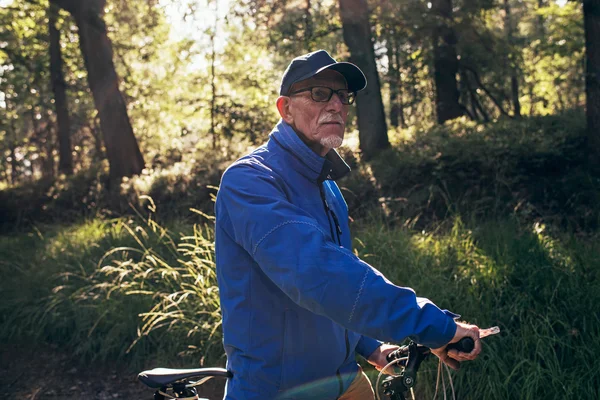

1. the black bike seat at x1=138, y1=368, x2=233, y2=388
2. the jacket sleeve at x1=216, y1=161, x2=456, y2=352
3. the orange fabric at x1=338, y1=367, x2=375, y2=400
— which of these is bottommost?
the orange fabric at x1=338, y1=367, x2=375, y2=400

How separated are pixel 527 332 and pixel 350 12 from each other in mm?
9206

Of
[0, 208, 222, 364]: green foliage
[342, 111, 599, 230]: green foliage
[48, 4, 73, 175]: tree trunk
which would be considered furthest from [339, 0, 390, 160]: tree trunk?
[48, 4, 73, 175]: tree trunk

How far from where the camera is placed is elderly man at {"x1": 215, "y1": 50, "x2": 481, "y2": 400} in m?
2.05

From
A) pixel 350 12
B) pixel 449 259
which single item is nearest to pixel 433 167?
pixel 350 12

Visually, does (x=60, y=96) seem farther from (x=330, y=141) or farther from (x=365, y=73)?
(x=330, y=141)

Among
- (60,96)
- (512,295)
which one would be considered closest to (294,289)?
(512,295)

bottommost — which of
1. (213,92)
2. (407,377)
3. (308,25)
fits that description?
(407,377)

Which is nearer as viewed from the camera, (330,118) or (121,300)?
(330,118)

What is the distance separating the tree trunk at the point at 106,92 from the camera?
16266mm

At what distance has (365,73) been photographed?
1305 centimetres

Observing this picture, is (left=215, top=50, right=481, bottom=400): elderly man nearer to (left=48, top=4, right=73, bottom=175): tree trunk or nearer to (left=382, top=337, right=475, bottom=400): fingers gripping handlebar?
(left=382, top=337, right=475, bottom=400): fingers gripping handlebar

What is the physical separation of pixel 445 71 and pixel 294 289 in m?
16.0

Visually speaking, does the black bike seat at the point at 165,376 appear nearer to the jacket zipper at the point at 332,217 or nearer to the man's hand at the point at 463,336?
the jacket zipper at the point at 332,217

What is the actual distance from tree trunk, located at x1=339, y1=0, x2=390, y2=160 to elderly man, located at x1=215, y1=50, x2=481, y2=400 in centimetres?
1020
